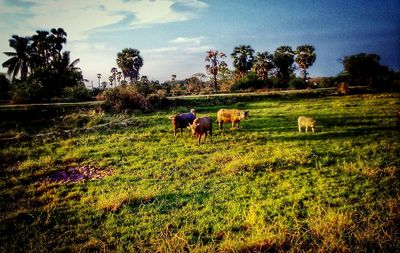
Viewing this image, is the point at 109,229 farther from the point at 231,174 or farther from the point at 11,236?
the point at 231,174

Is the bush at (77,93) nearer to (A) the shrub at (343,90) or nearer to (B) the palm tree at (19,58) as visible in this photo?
(B) the palm tree at (19,58)

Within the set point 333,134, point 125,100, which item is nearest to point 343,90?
point 333,134

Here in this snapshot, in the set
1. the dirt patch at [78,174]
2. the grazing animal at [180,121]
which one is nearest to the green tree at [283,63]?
the grazing animal at [180,121]

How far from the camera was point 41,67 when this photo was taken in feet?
176

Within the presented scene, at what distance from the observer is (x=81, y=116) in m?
25.3

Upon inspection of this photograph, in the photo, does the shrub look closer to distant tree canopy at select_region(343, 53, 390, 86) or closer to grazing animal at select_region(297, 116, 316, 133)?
distant tree canopy at select_region(343, 53, 390, 86)

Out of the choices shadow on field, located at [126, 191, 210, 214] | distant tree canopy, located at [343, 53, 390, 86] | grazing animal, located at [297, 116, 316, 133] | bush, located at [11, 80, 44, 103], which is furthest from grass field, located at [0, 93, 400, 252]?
distant tree canopy, located at [343, 53, 390, 86]

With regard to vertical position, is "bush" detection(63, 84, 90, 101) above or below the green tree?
below

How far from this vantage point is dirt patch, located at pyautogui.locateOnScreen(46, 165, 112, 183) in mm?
11539

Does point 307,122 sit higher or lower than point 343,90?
lower

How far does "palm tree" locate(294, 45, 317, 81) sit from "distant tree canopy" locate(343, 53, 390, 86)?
25547 mm

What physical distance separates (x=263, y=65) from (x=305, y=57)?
17535 millimetres

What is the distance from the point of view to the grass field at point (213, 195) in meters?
6.16

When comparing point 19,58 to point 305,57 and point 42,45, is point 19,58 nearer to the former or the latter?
point 42,45
